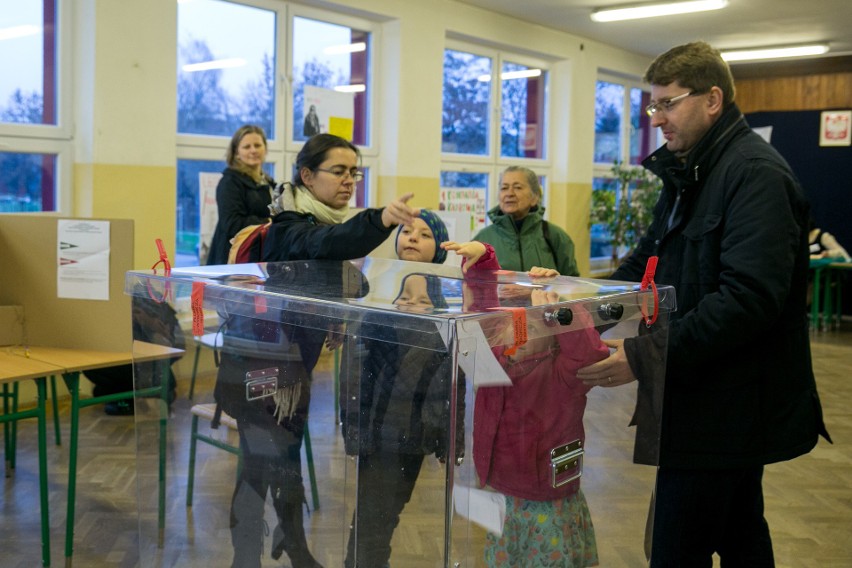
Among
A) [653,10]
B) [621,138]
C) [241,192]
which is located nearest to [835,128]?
[621,138]

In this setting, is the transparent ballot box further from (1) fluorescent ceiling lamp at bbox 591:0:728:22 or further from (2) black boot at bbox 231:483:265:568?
(1) fluorescent ceiling lamp at bbox 591:0:728:22

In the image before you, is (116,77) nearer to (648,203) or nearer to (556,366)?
(556,366)

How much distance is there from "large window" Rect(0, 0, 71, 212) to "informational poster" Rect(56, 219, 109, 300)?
1863 mm

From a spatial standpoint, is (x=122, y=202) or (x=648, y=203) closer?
(x=122, y=202)

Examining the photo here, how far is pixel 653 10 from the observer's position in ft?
23.8

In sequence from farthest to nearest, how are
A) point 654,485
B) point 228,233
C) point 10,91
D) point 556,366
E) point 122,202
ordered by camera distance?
point 122,202 → point 10,91 → point 228,233 → point 654,485 → point 556,366

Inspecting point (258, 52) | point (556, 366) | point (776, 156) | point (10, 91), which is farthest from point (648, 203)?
point (556, 366)

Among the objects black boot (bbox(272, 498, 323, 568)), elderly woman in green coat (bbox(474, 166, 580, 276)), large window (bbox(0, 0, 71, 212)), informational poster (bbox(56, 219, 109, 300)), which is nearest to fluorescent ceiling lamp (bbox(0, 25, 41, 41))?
large window (bbox(0, 0, 71, 212))

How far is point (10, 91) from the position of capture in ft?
14.9

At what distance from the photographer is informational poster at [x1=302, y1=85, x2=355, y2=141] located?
6.15 m

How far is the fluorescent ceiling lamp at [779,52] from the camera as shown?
352 inches

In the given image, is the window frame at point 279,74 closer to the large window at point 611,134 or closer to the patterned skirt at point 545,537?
the large window at point 611,134

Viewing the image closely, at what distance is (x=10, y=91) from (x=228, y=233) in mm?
1492

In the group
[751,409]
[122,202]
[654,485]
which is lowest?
[654,485]
